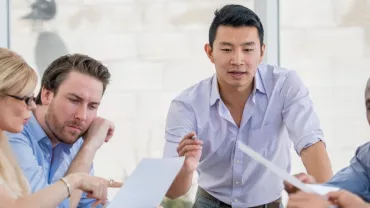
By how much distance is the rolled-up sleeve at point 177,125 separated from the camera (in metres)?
2.86

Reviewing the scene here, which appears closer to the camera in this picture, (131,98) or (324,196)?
(324,196)

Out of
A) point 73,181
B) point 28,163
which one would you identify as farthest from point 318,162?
point 28,163

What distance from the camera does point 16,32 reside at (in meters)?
4.05

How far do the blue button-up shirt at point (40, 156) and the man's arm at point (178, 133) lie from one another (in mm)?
332

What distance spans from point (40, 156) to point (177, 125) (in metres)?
0.53

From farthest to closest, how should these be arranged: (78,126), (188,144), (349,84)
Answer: (349,84)
(78,126)
(188,144)

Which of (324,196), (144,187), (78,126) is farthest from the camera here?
(78,126)

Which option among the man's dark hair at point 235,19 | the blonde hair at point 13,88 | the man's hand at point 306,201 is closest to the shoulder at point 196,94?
the man's dark hair at point 235,19

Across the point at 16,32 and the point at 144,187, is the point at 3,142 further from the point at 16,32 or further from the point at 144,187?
the point at 16,32

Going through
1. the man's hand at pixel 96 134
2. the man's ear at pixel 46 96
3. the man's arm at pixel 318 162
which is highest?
the man's ear at pixel 46 96

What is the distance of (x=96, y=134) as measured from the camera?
9.44 ft

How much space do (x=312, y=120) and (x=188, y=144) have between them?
1.69 ft

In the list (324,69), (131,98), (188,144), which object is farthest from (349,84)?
(188,144)

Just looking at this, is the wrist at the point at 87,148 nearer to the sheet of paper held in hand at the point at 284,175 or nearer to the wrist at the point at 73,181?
the wrist at the point at 73,181
